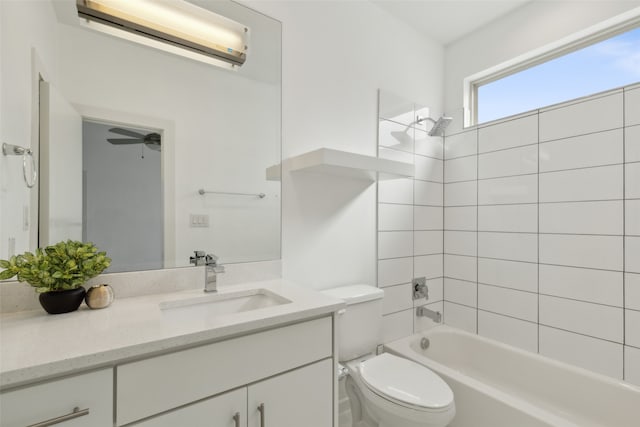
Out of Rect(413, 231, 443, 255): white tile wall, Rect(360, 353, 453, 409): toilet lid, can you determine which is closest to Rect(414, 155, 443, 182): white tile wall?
Rect(413, 231, 443, 255): white tile wall

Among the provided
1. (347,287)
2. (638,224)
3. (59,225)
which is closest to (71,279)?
(59,225)

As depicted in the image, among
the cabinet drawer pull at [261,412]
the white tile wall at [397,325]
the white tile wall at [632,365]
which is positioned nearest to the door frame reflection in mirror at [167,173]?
the cabinet drawer pull at [261,412]

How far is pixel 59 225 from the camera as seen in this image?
104 cm

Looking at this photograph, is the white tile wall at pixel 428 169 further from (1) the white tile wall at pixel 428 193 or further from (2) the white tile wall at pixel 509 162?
(2) the white tile wall at pixel 509 162

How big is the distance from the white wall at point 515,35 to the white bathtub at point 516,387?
1574mm

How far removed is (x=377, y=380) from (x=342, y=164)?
1005mm

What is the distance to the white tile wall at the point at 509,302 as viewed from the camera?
1851 millimetres

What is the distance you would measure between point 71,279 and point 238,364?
1.89 ft

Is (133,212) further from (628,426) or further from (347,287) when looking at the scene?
(628,426)

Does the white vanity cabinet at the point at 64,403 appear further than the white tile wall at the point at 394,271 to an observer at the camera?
No

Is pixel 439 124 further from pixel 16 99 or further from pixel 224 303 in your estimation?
pixel 16 99

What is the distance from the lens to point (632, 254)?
1.50 meters

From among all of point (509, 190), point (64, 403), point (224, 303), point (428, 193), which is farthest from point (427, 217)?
point (64, 403)

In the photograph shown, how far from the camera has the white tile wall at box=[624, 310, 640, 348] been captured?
149 centimetres
